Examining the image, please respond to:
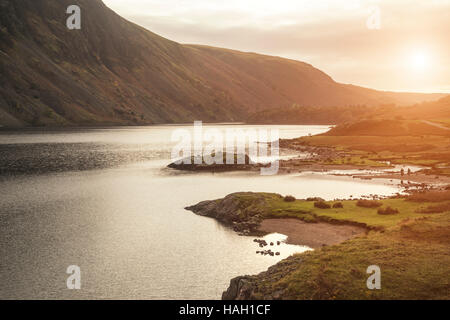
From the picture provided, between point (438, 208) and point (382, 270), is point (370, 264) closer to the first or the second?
point (382, 270)

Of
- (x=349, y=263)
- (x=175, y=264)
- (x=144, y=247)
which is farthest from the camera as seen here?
(x=144, y=247)

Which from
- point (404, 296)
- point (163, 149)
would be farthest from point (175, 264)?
point (163, 149)

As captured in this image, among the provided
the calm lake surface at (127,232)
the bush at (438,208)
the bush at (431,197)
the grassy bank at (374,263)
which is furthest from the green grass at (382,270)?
the bush at (431,197)

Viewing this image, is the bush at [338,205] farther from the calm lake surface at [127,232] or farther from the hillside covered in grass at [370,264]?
the calm lake surface at [127,232]

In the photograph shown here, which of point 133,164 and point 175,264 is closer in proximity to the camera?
point 175,264

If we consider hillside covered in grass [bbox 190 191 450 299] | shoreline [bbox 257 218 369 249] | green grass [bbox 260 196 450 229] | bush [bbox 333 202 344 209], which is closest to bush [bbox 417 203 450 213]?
hillside covered in grass [bbox 190 191 450 299]

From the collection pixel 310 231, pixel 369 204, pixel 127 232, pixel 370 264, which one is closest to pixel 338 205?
pixel 369 204

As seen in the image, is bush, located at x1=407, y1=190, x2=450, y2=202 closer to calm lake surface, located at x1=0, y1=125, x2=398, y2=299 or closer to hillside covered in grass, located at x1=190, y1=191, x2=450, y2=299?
hillside covered in grass, located at x1=190, y1=191, x2=450, y2=299

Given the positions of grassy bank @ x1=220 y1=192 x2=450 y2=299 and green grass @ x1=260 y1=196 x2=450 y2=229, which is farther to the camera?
green grass @ x1=260 y1=196 x2=450 y2=229

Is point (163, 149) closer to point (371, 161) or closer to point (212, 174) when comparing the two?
point (212, 174)
